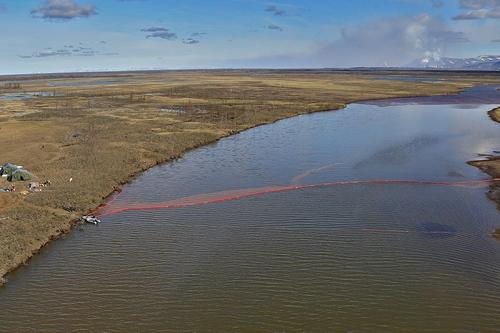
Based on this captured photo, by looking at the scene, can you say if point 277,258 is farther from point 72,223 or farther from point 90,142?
point 90,142

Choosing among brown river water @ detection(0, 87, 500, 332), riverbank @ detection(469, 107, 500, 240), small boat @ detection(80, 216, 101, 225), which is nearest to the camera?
brown river water @ detection(0, 87, 500, 332)

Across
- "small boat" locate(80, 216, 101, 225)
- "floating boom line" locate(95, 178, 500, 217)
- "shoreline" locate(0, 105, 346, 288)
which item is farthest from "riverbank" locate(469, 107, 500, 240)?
"shoreline" locate(0, 105, 346, 288)

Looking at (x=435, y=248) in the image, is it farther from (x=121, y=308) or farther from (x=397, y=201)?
(x=121, y=308)

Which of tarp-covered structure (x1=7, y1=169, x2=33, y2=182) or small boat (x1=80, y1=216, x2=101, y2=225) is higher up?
tarp-covered structure (x1=7, y1=169, x2=33, y2=182)

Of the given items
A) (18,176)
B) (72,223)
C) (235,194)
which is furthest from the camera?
(18,176)

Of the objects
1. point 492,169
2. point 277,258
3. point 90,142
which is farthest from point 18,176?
point 492,169

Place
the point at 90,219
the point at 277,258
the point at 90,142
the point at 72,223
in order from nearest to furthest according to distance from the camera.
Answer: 1. the point at 277,258
2. the point at 72,223
3. the point at 90,219
4. the point at 90,142

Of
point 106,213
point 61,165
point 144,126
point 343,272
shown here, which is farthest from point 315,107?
point 343,272

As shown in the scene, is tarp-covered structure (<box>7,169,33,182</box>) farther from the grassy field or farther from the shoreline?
the shoreline
